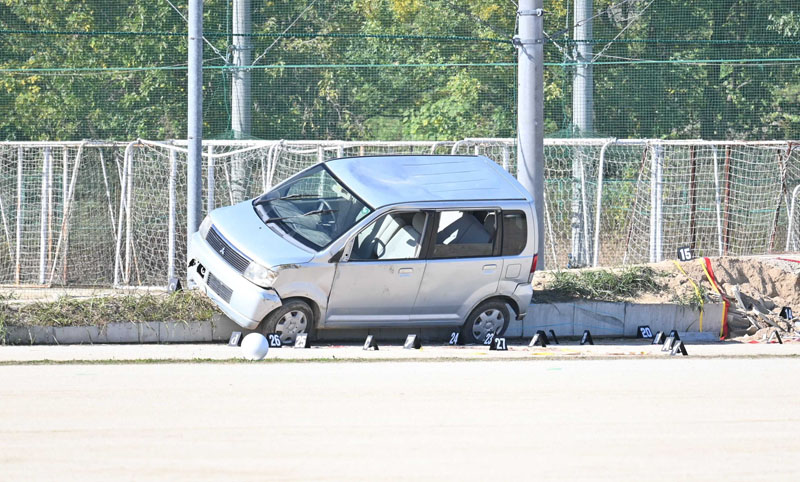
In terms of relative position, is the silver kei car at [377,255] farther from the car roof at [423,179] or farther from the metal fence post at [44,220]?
the metal fence post at [44,220]

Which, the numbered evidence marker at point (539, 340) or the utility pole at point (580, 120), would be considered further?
the utility pole at point (580, 120)

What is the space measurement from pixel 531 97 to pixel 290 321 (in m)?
4.74

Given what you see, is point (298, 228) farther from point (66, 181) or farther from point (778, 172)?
point (778, 172)

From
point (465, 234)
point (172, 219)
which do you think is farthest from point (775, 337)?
point (172, 219)

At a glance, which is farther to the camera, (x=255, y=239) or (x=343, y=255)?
(x=255, y=239)

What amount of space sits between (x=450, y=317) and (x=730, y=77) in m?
11.9

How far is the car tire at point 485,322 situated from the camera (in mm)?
11180

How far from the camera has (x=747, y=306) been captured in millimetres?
12805

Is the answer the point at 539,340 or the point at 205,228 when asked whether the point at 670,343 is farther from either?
the point at 205,228

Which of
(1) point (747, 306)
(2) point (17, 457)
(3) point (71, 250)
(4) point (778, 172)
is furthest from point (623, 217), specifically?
(2) point (17, 457)

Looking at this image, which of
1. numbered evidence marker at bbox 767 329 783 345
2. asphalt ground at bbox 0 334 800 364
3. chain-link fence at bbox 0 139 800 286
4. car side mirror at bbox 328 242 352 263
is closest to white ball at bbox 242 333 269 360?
asphalt ground at bbox 0 334 800 364

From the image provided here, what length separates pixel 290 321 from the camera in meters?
10.6

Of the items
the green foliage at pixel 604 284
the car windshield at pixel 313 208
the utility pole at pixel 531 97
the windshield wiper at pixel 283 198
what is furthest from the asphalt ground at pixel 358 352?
the utility pole at pixel 531 97

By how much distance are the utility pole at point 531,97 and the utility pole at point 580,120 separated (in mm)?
2859
